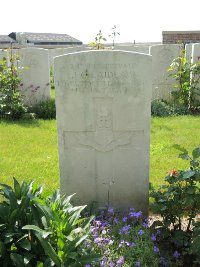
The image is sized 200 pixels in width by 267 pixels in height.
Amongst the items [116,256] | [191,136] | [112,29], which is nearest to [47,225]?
[116,256]

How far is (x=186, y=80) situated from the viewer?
9109 millimetres

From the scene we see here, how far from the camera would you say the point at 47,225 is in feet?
8.11

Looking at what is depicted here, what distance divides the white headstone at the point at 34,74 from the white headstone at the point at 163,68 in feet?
9.73

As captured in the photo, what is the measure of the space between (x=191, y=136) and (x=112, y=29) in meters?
6.24

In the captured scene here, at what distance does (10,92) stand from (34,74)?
100 centimetres

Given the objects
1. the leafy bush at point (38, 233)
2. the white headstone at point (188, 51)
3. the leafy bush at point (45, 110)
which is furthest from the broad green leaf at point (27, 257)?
the white headstone at point (188, 51)

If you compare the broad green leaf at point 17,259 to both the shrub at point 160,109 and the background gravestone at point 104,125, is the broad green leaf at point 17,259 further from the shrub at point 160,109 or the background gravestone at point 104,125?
the shrub at point 160,109

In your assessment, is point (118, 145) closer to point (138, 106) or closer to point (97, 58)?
point (138, 106)

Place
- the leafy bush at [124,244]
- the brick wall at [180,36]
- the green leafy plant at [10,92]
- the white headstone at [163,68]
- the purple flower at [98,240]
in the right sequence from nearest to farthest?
the leafy bush at [124,244]
the purple flower at [98,240]
the green leafy plant at [10,92]
the white headstone at [163,68]
the brick wall at [180,36]

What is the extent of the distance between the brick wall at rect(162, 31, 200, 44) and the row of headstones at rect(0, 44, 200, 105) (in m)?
6.23

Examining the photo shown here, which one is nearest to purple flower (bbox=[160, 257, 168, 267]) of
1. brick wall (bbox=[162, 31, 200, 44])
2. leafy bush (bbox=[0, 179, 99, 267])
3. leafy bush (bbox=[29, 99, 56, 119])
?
leafy bush (bbox=[0, 179, 99, 267])

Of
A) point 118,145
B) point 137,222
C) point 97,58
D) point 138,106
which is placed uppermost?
point 97,58

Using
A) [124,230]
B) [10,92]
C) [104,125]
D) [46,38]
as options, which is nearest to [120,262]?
[124,230]

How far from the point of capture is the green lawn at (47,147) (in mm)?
4867
